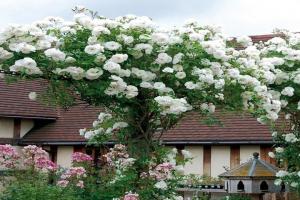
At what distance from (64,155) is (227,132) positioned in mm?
5059

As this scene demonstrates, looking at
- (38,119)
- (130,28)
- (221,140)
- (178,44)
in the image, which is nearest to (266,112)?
(178,44)

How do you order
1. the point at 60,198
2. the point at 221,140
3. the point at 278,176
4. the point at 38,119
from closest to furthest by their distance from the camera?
the point at 60,198, the point at 278,176, the point at 221,140, the point at 38,119

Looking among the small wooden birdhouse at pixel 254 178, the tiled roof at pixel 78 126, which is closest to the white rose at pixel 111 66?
the small wooden birdhouse at pixel 254 178

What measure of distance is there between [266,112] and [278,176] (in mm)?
2125

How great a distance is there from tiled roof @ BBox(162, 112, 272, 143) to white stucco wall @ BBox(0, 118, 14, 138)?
5.01 meters

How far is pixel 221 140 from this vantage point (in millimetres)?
14477

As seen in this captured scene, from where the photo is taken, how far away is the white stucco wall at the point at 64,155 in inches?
683

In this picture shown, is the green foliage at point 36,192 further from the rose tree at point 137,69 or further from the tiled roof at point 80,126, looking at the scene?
the tiled roof at point 80,126

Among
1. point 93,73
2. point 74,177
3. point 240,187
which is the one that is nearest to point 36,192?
point 74,177

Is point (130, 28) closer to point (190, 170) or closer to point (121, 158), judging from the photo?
point (121, 158)

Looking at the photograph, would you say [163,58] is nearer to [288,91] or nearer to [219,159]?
[288,91]

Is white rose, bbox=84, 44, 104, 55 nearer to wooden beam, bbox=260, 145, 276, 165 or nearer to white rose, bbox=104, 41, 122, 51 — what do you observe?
white rose, bbox=104, 41, 122, 51

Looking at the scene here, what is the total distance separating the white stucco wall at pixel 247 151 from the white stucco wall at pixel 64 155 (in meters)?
5.12

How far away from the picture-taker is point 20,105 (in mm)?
18234
